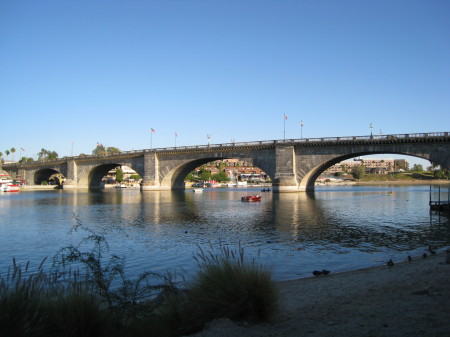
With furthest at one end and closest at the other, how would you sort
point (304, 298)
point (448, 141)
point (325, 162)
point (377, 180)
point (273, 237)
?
point (377, 180) < point (325, 162) < point (448, 141) < point (273, 237) < point (304, 298)

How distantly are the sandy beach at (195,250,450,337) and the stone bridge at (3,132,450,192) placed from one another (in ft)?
173

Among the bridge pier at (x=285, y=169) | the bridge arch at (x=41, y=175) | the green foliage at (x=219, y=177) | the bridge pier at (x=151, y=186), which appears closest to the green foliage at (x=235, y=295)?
the bridge pier at (x=285, y=169)

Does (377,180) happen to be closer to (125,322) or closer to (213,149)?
(213,149)

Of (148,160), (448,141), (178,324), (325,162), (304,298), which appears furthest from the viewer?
(148,160)

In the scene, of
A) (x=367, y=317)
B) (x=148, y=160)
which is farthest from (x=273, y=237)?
(x=148, y=160)

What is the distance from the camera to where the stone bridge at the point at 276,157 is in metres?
61.7

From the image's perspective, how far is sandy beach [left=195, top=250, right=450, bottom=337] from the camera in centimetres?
754

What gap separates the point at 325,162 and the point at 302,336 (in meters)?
66.7

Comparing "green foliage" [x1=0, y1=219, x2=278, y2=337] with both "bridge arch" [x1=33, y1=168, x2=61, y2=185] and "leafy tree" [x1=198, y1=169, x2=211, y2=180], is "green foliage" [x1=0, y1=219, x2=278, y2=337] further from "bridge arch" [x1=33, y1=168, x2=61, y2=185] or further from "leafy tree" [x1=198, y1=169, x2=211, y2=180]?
"leafy tree" [x1=198, y1=169, x2=211, y2=180]

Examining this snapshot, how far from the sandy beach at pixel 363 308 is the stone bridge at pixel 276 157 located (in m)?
52.7

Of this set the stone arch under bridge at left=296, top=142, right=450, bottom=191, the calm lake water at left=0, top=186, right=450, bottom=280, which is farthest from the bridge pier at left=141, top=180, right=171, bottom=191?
the calm lake water at left=0, top=186, right=450, bottom=280

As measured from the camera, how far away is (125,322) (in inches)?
344

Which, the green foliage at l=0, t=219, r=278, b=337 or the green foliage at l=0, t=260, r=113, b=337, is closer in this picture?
the green foliage at l=0, t=260, r=113, b=337

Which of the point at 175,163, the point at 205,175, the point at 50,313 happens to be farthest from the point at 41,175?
the point at 50,313
